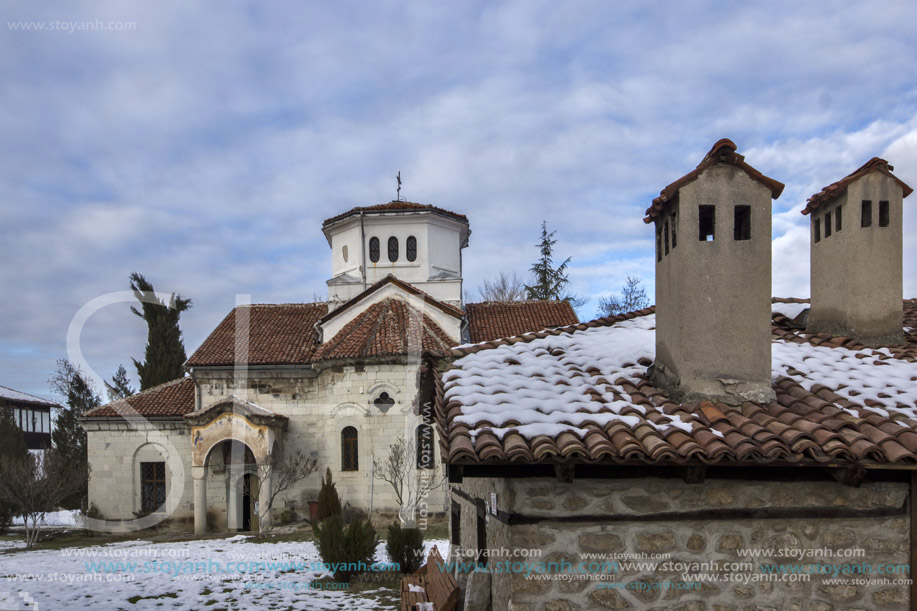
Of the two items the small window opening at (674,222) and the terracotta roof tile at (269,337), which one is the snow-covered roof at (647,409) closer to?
the small window opening at (674,222)

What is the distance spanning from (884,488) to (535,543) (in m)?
2.47

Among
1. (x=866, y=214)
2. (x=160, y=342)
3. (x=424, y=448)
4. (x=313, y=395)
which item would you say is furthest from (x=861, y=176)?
(x=160, y=342)

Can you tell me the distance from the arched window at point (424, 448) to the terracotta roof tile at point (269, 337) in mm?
4413

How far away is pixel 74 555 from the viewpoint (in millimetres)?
13273

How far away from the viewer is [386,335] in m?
17.6

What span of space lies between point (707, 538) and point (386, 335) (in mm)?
13784

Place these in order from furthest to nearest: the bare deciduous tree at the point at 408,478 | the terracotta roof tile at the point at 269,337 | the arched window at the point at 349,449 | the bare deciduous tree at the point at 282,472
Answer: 1. the terracotta roof tile at the point at 269,337
2. the arched window at the point at 349,449
3. the bare deciduous tree at the point at 282,472
4. the bare deciduous tree at the point at 408,478

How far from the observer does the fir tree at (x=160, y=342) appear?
25.7 meters

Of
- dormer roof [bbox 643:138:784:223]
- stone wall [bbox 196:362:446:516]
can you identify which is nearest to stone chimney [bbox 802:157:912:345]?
dormer roof [bbox 643:138:784:223]

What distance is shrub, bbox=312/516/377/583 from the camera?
10.0m

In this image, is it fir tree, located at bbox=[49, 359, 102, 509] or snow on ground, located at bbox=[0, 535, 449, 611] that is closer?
snow on ground, located at bbox=[0, 535, 449, 611]

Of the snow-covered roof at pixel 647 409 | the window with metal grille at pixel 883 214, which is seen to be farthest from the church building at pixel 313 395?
the window with metal grille at pixel 883 214

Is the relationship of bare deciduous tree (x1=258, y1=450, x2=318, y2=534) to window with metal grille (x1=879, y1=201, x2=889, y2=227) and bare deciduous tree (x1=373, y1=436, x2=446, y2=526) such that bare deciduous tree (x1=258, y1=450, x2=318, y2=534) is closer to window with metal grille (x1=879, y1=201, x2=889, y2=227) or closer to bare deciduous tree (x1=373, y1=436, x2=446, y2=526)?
bare deciduous tree (x1=373, y1=436, x2=446, y2=526)

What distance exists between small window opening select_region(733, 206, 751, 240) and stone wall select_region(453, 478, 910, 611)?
1.91m
